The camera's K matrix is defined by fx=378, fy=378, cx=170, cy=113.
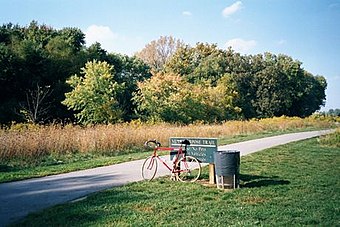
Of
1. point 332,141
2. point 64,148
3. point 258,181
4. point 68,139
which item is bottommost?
point 258,181

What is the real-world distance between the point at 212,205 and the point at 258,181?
313 centimetres

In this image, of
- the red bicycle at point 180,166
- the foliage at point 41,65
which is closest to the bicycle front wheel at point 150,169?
the red bicycle at point 180,166

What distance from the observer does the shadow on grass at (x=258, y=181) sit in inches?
382

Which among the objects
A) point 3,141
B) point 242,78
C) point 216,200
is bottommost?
point 216,200

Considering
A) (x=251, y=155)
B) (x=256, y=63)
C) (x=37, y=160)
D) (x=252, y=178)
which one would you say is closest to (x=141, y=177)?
(x=252, y=178)

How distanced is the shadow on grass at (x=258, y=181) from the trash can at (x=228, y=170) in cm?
43

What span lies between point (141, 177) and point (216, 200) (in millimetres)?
3493

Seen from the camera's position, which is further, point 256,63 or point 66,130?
point 256,63

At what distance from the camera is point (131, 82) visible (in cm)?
4431

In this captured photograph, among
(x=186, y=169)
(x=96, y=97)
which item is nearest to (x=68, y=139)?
(x=186, y=169)

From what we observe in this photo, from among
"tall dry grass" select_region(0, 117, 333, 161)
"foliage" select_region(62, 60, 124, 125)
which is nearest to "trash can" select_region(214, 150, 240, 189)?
"tall dry grass" select_region(0, 117, 333, 161)

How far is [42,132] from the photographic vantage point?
16062 millimetres

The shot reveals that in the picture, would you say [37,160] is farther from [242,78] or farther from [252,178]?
[242,78]

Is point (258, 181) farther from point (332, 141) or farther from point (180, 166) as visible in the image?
point (332, 141)
